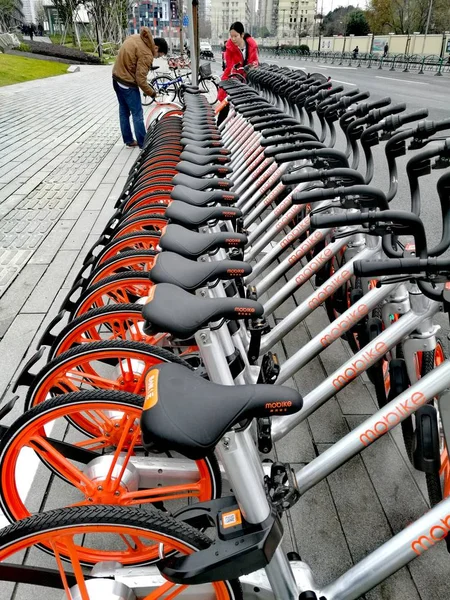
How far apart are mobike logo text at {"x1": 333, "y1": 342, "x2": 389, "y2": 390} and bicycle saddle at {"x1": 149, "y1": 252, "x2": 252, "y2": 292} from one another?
570 mm

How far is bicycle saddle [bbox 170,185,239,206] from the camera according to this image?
8.55 ft

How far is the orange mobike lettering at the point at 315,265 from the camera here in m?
2.75

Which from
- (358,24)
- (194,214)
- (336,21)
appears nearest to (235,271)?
(194,214)

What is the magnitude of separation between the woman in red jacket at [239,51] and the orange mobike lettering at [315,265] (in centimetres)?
598

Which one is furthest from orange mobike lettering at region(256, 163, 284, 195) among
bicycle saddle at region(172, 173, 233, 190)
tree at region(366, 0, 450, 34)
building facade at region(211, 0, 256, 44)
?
building facade at region(211, 0, 256, 44)

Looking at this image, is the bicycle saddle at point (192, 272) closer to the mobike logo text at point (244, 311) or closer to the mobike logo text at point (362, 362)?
the mobike logo text at point (244, 311)

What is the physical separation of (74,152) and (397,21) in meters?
54.4

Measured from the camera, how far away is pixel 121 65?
780 centimetres

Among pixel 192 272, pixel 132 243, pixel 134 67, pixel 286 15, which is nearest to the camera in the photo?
pixel 192 272

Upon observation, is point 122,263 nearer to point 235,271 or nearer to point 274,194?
point 235,271

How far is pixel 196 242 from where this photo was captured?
211cm

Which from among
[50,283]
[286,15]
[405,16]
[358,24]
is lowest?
[286,15]

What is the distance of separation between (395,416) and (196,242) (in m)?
1.01

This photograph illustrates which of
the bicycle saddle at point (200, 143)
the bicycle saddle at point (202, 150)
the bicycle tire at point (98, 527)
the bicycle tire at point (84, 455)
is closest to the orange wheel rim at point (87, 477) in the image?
the bicycle tire at point (84, 455)
